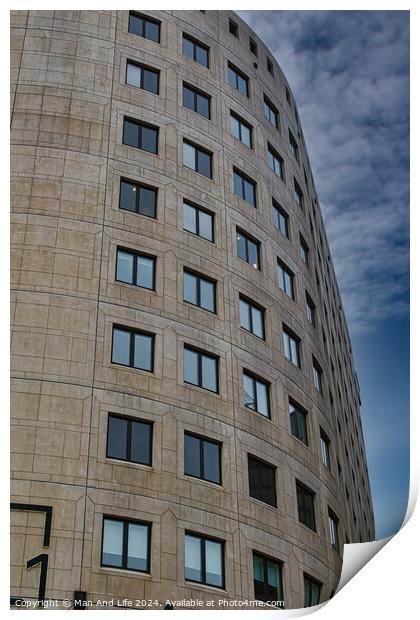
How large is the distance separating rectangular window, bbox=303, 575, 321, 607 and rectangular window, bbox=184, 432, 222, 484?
516cm

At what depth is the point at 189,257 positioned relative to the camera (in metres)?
27.2

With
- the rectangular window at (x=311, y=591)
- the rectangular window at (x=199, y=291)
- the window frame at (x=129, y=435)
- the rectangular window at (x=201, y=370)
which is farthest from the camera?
the rectangular window at (x=199, y=291)

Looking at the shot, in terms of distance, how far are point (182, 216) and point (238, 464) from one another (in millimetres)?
8806

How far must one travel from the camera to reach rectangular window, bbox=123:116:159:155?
2825 cm

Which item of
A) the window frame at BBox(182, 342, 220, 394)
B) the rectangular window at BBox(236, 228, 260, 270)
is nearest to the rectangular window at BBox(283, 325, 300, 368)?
the rectangular window at BBox(236, 228, 260, 270)

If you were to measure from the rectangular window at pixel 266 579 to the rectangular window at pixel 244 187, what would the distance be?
13.8 meters

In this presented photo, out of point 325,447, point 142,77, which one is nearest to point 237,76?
point 142,77

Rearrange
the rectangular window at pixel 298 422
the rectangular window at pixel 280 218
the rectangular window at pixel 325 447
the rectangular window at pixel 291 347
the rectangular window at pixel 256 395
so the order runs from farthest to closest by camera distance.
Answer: the rectangular window at pixel 280 218
the rectangular window at pixel 325 447
the rectangular window at pixel 291 347
the rectangular window at pixel 298 422
the rectangular window at pixel 256 395

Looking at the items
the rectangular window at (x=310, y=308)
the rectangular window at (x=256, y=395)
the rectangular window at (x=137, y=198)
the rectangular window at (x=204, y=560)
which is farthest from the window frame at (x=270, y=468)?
the rectangular window at (x=310, y=308)

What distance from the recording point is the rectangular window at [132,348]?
24094 millimetres

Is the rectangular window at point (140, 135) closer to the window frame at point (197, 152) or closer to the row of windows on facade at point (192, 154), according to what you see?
the row of windows on facade at point (192, 154)

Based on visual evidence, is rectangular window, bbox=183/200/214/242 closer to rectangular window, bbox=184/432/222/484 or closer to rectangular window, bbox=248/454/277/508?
rectangular window, bbox=184/432/222/484

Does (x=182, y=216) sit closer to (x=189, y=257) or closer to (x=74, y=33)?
(x=189, y=257)
